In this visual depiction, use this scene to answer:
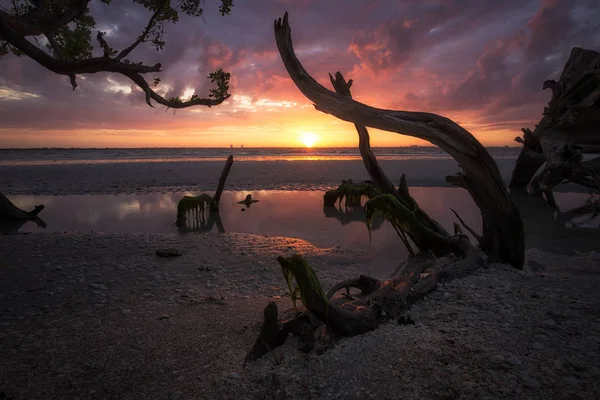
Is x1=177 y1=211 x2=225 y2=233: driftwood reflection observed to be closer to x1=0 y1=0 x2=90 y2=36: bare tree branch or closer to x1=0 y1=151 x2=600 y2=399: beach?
x1=0 y1=151 x2=600 y2=399: beach

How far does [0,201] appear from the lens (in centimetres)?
1088

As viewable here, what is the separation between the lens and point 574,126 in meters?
9.69

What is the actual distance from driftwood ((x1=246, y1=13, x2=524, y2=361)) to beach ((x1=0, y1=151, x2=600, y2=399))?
188 millimetres

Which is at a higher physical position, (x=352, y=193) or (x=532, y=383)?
(x=352, y=193)

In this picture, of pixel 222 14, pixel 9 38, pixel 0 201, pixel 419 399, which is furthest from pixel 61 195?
pixel 419 399

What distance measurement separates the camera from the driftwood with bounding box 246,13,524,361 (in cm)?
316

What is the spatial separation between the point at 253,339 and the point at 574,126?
11685mm

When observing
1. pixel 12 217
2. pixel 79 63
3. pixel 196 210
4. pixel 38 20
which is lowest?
pixel 12 217

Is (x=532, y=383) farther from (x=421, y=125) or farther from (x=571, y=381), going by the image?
(x=421, y=125)

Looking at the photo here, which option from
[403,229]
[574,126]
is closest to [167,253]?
[403,229]

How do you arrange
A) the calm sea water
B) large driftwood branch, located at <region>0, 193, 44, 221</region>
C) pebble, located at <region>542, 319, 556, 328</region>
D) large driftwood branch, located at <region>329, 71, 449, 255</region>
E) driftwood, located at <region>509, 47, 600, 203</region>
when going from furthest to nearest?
the calm sea water, large driftwood branch, located at <region>0, 193, 44, 221</region>, driftwood, located at <region>509, 47, 600, 203</region>, large driftwood branch, located at <region>329, 71, 449, 255</region>, pebble, located at <region>542, 319, 556, 328</region>

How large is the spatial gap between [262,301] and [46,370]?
2.67 meters

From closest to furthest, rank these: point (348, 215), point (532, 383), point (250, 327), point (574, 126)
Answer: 1. point (532, 383)
2. point (250, 327)
3. point (574, 126)
4. point (348, 215)

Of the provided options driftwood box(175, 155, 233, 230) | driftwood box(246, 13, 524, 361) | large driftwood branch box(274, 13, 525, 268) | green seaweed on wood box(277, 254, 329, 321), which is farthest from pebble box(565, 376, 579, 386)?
driftwood box(175, 155, 233, 230)
